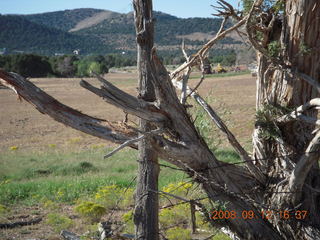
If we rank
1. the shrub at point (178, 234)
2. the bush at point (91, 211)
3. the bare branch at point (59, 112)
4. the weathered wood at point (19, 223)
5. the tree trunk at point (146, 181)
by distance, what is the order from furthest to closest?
the weathered wood at point (19, 223) < the bush at point (91, 211) < the shrub at point (178, 234) < the tree trunk at point (146, 181) < the bare branch at point (59, 112)

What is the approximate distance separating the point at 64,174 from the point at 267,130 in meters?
8.13

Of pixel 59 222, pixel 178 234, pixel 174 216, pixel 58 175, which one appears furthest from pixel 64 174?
pixel 178 234

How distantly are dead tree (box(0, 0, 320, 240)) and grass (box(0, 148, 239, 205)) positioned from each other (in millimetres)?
3658

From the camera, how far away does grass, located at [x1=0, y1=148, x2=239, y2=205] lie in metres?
8.07

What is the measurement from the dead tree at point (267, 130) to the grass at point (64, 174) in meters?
3.66

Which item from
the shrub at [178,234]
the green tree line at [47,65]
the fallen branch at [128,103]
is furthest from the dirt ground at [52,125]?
the green tree line at [47,65]

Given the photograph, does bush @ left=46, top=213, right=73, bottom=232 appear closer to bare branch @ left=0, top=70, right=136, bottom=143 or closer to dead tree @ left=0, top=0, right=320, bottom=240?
dead tree @ left=0, top=0, right=320, bottom=240

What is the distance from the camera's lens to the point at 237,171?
3.62 metres

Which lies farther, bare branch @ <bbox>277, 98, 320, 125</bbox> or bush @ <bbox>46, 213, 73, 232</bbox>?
bush @ <bbox>46, 213, 73, 232</bbox>

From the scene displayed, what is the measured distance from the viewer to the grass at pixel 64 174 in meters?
8.07

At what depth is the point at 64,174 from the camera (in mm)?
10773
